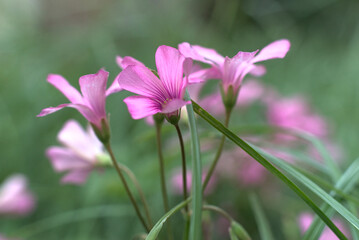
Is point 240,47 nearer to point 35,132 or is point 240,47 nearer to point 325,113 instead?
point 325,113

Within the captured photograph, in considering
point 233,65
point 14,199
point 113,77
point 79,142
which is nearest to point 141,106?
point 233,65

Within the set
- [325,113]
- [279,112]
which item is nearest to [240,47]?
[325,113]

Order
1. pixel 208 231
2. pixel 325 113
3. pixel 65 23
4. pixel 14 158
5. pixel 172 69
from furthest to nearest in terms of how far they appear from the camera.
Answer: pixel 65 23, pixel 325 113, pixel 14 158, pixel 208 231, pixel 172 69

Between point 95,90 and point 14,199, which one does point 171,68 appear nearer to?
point 95,90

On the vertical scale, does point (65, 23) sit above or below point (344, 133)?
above

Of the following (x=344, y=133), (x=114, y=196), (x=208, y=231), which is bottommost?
(x=114, y=196)

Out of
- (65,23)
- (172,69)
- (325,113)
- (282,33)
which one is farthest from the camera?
(65,23)

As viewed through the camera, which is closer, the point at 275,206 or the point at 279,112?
the point at 275,206

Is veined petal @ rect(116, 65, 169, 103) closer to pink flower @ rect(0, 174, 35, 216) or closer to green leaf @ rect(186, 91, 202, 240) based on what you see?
green leaf @ rect(186, 91, 202, 240)
